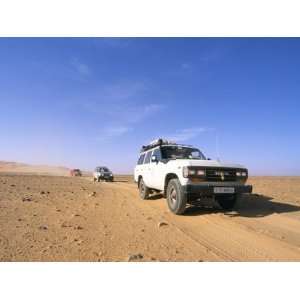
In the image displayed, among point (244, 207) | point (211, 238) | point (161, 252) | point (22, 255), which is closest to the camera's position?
point (22, 255)

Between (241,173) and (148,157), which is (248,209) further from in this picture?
(148,157)

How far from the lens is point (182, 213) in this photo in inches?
293

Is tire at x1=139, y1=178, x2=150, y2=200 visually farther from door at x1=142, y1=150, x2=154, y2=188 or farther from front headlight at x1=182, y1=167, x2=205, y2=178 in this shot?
front headlight at x1=182, y1=167, x2=205, y2=178

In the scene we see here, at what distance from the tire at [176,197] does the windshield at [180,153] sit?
1735 mm

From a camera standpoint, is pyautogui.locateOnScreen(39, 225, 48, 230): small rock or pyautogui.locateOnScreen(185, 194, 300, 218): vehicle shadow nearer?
pyautogui.locateOnScreen(39, 225, 48, 230): small rock

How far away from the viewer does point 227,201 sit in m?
8.34

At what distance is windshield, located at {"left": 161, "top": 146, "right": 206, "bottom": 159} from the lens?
30.7ft

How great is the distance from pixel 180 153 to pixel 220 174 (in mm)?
2468

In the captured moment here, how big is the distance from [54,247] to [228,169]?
4.78 meters

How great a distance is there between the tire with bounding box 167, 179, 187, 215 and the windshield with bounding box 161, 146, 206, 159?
68.3 inches

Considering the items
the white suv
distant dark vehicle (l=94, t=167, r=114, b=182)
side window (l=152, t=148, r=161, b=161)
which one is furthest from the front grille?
distant dark vehicle (l=94, t=167, r=114, b=182)
